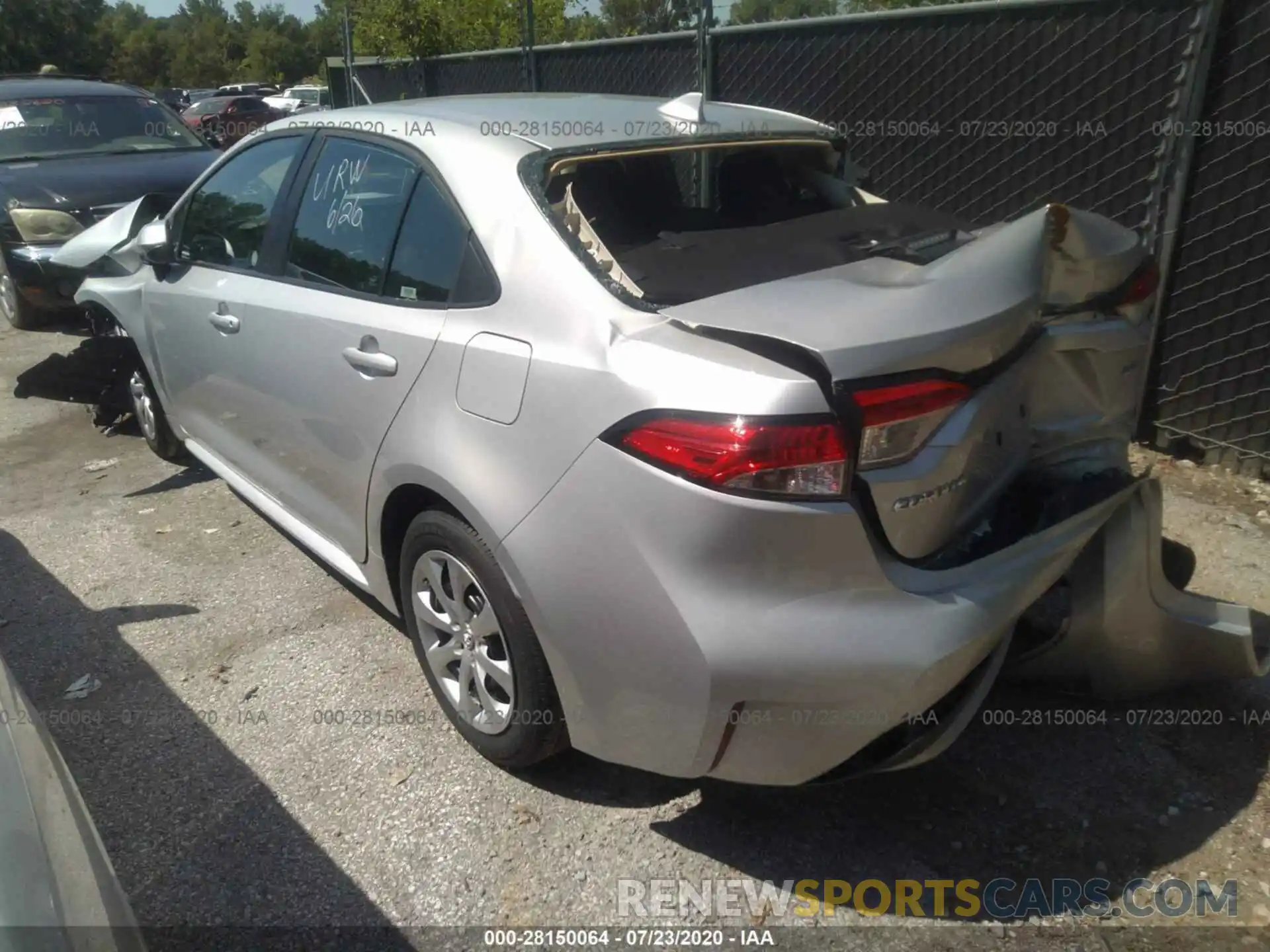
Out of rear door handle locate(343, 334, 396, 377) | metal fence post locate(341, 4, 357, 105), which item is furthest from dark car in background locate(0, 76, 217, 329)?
rear door handle locate(343, 334, 396, 377)

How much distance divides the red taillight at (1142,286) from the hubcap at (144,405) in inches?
174

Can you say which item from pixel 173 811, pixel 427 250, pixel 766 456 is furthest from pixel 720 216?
pixel 173 811

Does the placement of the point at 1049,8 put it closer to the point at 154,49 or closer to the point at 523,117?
the point at 523,117

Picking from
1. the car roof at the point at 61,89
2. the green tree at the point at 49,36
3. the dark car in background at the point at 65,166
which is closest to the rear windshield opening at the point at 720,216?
the dark car in background at the point at 65,166

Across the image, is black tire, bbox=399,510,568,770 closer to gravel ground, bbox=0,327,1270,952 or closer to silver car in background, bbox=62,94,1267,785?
silver car in background, bbox=62,94,1267,785

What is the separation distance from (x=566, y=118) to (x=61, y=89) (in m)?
7.18

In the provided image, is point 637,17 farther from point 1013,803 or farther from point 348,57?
point 1013,803

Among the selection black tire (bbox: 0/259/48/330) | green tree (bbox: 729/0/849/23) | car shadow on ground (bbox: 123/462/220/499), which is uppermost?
green tree (bbox: 729/0/849/23)

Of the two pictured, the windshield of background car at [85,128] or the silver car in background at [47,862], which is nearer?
the silver car in background at [47,862]

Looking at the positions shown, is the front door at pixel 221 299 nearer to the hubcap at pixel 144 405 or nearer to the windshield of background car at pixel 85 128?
the hubcap at pixel 144 405

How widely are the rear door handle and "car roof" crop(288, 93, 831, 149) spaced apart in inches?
25.6

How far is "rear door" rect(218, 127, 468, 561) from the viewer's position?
2.85 meters

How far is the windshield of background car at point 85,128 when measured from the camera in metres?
7.80

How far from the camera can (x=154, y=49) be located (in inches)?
2408
